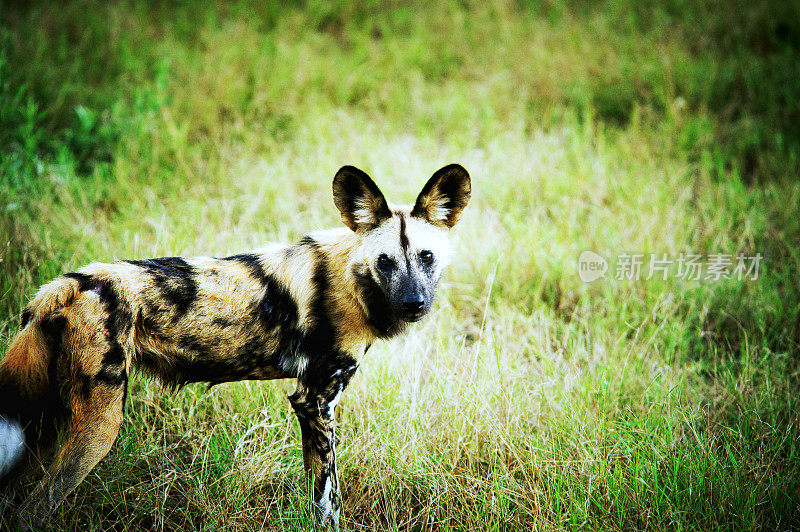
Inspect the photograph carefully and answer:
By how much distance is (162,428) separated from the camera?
2984 mm

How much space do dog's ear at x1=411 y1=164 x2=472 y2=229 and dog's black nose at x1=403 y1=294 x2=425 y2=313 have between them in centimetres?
46

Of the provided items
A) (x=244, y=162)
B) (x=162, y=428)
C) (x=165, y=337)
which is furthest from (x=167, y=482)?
(x=244, y=162)

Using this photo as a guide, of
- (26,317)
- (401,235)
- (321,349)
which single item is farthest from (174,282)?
(401,235)

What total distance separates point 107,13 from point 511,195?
5.25 meters

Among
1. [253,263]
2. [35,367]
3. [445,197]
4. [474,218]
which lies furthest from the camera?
[474,218]

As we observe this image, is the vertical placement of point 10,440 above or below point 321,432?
above

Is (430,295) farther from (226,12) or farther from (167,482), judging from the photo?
(226,12)

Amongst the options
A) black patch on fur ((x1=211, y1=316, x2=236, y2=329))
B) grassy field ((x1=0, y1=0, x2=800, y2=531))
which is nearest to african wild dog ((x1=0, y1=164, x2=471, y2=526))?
black patch on fur ((x1=211, y1=316, x2=236, y2=329))

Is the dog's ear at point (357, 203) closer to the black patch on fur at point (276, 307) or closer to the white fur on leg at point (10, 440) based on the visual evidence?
the black patch on fur at point (276, 307)

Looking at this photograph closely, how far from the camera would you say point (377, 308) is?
2604mm

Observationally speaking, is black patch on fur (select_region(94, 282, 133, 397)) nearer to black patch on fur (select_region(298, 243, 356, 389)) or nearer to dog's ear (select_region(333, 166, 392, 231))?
black patch on fur (select_region(298, 243, 356, 389))

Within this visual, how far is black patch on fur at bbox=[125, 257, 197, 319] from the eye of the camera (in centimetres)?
230

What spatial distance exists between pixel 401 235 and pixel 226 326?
85cm

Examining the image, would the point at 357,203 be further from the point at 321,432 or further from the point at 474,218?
the point at 474,218
